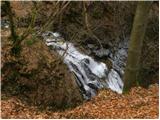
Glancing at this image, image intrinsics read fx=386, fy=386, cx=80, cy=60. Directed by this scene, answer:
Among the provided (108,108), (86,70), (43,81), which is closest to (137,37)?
(108,108)

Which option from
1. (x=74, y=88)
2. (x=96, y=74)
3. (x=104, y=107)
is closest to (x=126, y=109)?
(x=104, y=107)

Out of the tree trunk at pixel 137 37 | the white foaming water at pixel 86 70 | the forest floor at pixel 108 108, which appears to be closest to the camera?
the forest floor at pixel 108 108

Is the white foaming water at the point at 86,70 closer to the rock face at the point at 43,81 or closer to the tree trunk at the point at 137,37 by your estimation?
the rock face at the point at 43,81

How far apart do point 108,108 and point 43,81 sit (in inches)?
127

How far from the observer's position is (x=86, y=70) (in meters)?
17.5

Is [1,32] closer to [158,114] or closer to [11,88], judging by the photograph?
[11,88]

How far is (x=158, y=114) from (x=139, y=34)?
139 inches

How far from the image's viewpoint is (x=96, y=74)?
17953 mm

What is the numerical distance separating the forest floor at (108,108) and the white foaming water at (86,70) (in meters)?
2.53

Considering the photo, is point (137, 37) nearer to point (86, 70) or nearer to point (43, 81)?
point (43, 81)

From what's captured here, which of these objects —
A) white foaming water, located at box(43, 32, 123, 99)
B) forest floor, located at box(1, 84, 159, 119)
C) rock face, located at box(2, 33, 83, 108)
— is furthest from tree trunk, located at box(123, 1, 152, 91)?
white foaming water, located at box(43, 32, 123, 99)

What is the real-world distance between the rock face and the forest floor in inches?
32.7

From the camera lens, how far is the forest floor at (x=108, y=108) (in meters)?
11.0

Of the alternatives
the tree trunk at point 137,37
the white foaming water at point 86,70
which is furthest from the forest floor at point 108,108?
the white foaming water at point 86,70
